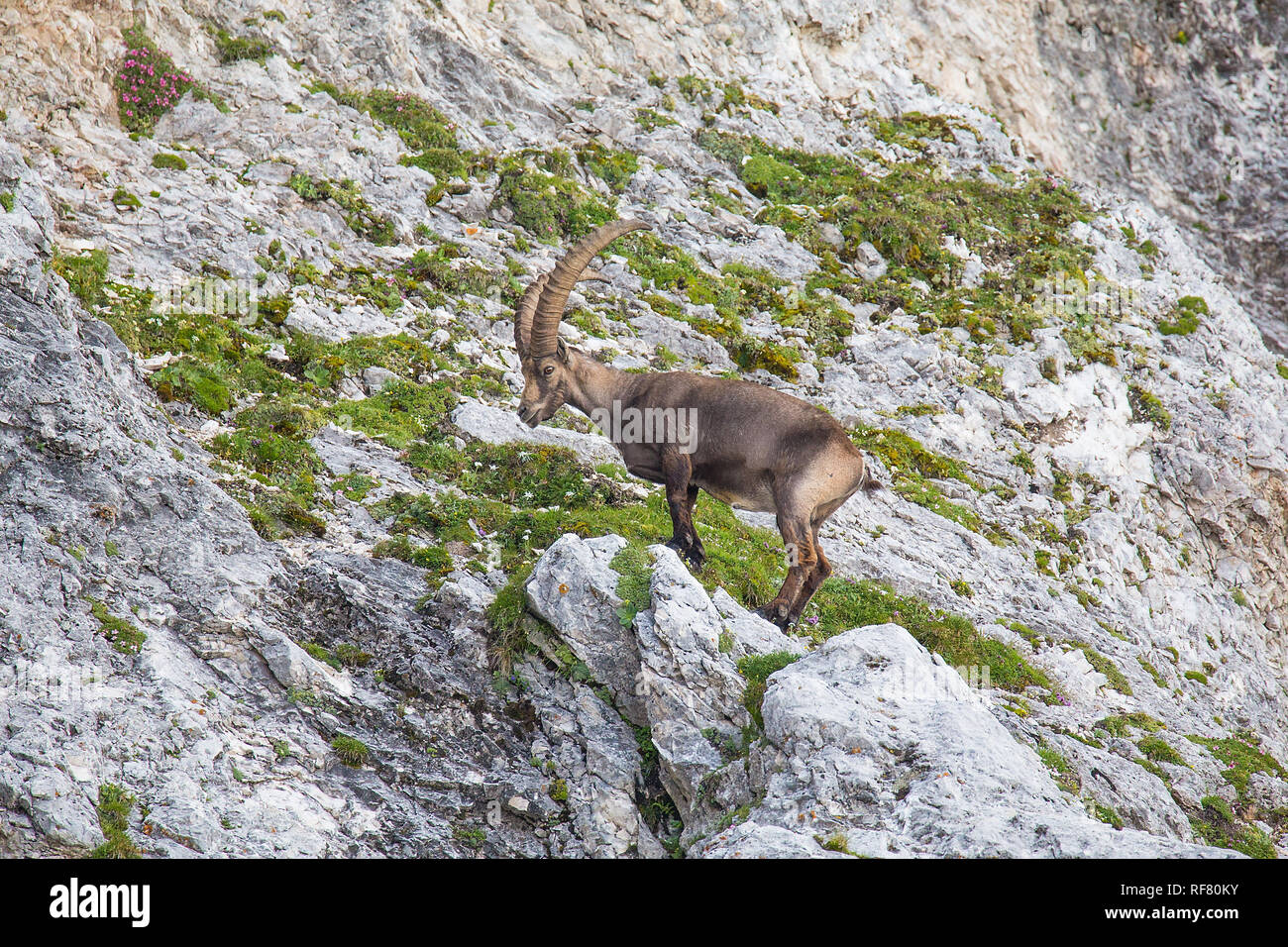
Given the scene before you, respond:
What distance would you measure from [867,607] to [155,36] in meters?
18.4

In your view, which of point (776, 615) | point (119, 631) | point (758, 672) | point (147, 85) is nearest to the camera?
point (119, 631)

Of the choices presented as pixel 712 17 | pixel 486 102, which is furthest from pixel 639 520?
pixel 712 17

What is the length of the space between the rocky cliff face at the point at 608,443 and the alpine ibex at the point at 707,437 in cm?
95

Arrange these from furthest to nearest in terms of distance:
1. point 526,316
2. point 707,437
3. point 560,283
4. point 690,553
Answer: point 526,316
point 560,283
point 707,437
point 690,553

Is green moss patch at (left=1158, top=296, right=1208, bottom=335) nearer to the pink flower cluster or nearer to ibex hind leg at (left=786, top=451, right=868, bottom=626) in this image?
ibex hind leg at (left=786, top=451, right=868, bottom=626)

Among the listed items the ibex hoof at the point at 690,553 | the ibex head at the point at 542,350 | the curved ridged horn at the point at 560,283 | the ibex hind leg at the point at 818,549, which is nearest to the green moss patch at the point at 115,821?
the ibex hoof at the point at 690,553

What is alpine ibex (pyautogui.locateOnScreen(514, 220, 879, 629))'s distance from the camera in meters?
10.9

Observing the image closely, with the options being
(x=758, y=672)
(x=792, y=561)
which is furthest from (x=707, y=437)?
(x=758, y=672)

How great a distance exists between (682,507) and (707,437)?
91cm

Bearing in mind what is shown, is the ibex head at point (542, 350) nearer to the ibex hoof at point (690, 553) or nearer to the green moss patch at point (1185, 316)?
the ibex hoof at point (690, 553)

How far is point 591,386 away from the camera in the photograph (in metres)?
12.5

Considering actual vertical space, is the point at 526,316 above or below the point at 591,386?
above

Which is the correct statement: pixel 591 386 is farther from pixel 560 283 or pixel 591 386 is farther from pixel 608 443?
pixel 608 443

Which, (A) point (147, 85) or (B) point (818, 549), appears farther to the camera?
(A) point (147, 85)
